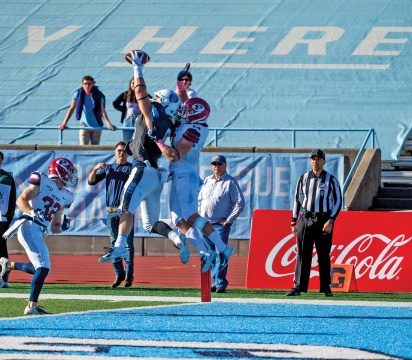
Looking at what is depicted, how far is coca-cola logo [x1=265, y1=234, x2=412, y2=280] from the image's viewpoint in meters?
13.9

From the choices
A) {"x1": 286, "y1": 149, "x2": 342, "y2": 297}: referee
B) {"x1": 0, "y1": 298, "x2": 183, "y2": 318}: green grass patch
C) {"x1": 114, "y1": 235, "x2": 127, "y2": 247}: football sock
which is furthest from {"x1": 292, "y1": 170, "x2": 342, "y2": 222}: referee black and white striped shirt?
{"x1": 114, "y1": 235, "x2": 127, "y2": 247}: football sock

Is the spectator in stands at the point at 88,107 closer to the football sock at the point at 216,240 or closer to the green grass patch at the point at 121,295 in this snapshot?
the green grass patch at the point at 121,295

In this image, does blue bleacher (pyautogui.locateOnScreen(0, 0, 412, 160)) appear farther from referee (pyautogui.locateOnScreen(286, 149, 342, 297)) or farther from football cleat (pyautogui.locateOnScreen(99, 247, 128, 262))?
football cleat (pyautogui.locateOnScreen(99, 247, 128, 262))

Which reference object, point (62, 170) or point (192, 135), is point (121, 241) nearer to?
point (62, 170)

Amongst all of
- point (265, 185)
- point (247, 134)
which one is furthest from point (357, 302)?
point (247, 134)

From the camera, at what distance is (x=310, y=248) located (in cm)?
1300

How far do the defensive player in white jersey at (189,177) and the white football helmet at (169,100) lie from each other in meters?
0.13

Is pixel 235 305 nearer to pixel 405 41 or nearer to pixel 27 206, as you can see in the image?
pixel 27 206

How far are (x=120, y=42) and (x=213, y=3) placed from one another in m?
2.66

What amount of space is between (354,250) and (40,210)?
518 cm

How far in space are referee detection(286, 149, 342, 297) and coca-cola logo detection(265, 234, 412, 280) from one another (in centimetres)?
110

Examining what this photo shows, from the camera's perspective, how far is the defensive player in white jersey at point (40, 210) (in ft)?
33.0

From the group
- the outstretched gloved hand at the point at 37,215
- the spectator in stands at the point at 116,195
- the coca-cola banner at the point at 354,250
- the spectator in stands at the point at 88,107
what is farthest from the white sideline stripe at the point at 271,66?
the outstretched gloved hand at the point at 37,215

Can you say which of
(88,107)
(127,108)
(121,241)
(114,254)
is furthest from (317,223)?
(88,107)
